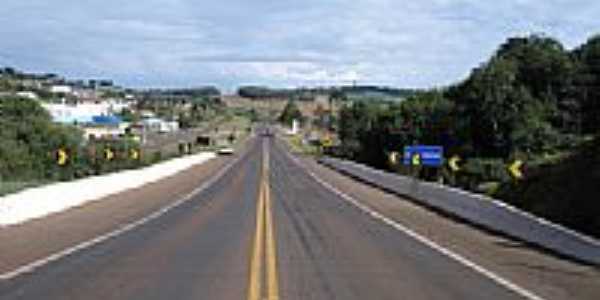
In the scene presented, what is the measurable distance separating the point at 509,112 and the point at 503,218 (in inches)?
2576

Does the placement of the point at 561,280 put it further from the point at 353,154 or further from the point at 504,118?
the point at 353,154

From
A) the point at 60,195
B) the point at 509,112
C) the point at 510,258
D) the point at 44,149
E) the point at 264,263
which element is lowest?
the point at 44,149

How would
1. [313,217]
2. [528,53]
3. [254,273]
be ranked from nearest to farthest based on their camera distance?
1. [254,273]
2. [313,217]
3. [528,53]

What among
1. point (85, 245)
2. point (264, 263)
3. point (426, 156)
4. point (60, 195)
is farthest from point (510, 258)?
point (426, 156)

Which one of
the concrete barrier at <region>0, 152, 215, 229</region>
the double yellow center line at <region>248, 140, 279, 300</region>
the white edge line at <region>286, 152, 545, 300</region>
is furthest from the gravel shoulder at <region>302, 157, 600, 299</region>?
the concrete barrier at <region>0, 152, 215, 229</region>

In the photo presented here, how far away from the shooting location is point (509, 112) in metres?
93.7

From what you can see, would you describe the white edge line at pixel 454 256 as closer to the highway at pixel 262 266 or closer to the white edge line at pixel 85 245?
the highway at pixel 262 266

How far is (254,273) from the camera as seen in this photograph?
1773cm

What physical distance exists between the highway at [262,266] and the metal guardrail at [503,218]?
7.98 ft

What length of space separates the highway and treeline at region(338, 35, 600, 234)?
4274cm

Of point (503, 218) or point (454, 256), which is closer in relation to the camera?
point (454, 256)

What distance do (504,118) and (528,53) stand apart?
1613 centimetres

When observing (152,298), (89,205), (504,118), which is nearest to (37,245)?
(152,298)

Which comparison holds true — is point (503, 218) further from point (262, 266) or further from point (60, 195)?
point (60, 195)
